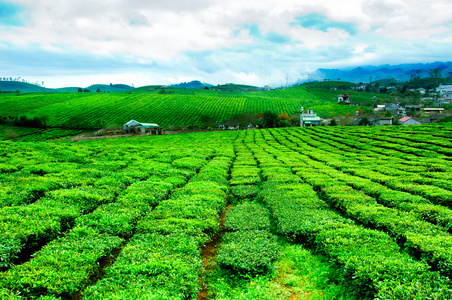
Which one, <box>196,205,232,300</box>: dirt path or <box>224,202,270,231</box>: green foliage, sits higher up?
<box>224,202,270,231</box>: green foliage

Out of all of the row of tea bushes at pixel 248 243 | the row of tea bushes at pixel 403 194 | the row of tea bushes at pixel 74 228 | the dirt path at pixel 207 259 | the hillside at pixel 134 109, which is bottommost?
the dirt path at pixel 207 259

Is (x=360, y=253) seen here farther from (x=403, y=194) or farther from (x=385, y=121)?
(x=385, y=121)

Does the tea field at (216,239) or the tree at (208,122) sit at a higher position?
the tree at (208,122)

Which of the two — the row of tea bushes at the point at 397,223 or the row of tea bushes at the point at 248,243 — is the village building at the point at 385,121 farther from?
the row of tea bushes at the point at 248,243

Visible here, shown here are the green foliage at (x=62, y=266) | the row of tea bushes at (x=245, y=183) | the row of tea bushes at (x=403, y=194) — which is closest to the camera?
the green foliage at (x=62, y=266)

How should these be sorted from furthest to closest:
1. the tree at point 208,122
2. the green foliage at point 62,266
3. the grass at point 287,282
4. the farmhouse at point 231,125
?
the farmhouse at point 231,125
the tree at point 208,122
the grass at point 287,282
the green foliage at point 62,266

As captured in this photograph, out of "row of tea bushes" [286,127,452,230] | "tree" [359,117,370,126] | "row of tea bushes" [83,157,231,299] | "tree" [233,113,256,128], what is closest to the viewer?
"row of tea bushes" [83,157,231,299]

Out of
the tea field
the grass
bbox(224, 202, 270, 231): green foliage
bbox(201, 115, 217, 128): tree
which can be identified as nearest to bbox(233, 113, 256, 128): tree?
bbox(201, 115, 217, 128): tree

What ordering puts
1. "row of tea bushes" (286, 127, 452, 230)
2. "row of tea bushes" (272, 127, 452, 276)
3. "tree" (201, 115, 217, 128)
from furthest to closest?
1. "tree" (201, 115, 217, 128)
2. "row of tea bushes" (286, 127, 452, 230)
3. "row of tea bushes" (272, 127, 452, 276)

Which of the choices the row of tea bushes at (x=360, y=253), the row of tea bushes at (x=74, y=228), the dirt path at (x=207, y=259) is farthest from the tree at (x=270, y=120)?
the dirt path at (x=207, y=259)

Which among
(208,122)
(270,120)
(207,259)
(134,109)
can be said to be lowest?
(207,259)

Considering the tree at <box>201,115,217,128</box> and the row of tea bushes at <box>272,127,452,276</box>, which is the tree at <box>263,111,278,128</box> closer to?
the tree at <box>201,115,217,128</box>

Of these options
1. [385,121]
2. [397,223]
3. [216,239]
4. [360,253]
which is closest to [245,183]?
[216,239]

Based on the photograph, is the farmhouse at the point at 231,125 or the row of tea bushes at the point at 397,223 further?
the farmhouse at the point at 231,125
